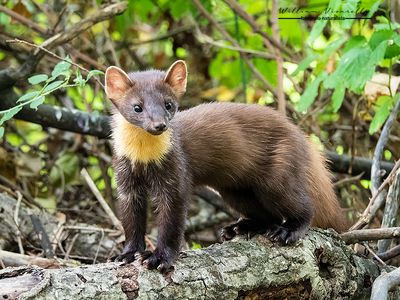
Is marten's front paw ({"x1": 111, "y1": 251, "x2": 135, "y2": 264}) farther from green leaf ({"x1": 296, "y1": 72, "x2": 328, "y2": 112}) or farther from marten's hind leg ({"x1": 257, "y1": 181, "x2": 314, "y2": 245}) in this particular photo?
green leaf ({"x1": 296, "y1": 72, "x2": 328, "y2": 112})

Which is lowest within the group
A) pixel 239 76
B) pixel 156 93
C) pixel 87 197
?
pixel 87 197

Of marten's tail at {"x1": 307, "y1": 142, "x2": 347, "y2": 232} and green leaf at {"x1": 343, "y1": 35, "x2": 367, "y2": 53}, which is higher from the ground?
green leaf at {"x1": 343, "y1": 35, "x2": 367, "y2": 53}

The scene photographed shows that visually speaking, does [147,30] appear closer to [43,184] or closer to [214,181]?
[43,184]

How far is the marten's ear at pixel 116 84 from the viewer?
4.49 meters

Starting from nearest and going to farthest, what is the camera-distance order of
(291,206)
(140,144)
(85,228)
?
(140,144) < (291,206) < (85,228)

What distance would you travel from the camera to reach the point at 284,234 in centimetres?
448

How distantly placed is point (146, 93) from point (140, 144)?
0.97 ft

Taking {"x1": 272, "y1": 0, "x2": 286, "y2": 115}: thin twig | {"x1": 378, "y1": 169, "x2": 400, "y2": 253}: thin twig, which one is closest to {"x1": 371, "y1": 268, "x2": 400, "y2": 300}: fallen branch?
{"x1": 378, "y1": 169, "x2": 400, "y2": 253}: thin twig

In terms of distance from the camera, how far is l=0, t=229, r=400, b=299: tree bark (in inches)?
135

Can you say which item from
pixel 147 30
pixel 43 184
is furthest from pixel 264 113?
pixel 147 30

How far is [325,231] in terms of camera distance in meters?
4.73

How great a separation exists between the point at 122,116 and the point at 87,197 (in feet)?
9.35

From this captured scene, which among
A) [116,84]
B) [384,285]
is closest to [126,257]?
[116,84]

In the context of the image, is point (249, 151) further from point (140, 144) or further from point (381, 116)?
point (381, 116)
